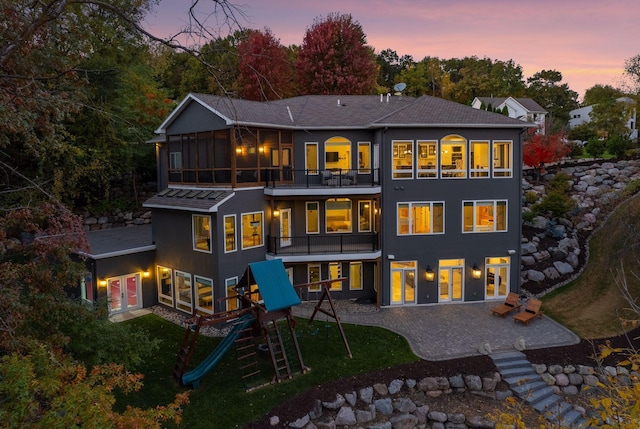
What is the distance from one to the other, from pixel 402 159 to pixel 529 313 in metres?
8.33

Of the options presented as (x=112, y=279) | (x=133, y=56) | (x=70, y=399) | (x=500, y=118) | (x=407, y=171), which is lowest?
→ (x=112, y=279)

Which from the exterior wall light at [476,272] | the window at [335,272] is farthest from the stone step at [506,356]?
the window at [335,272]

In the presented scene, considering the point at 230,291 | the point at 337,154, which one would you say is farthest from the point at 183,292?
the point at 337,154

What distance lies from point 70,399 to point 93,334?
5391 millimetres

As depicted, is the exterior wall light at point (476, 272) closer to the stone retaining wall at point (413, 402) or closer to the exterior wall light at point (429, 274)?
the exterior wall light at point (429, 274)

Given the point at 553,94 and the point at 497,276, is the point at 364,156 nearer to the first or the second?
the point at 497,276

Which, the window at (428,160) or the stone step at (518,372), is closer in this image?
the stone step at (518,372)

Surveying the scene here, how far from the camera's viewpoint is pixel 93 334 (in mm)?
10430

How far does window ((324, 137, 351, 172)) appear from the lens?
19.3 m

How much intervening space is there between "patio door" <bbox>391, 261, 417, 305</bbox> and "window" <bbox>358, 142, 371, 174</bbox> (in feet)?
15.6

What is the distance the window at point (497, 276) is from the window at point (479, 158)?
4097 mm

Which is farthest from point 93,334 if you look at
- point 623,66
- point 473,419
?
point 623,66

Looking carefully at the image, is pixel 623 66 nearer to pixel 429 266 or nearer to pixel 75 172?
→ pixel 429 266

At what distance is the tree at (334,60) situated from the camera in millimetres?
33656
